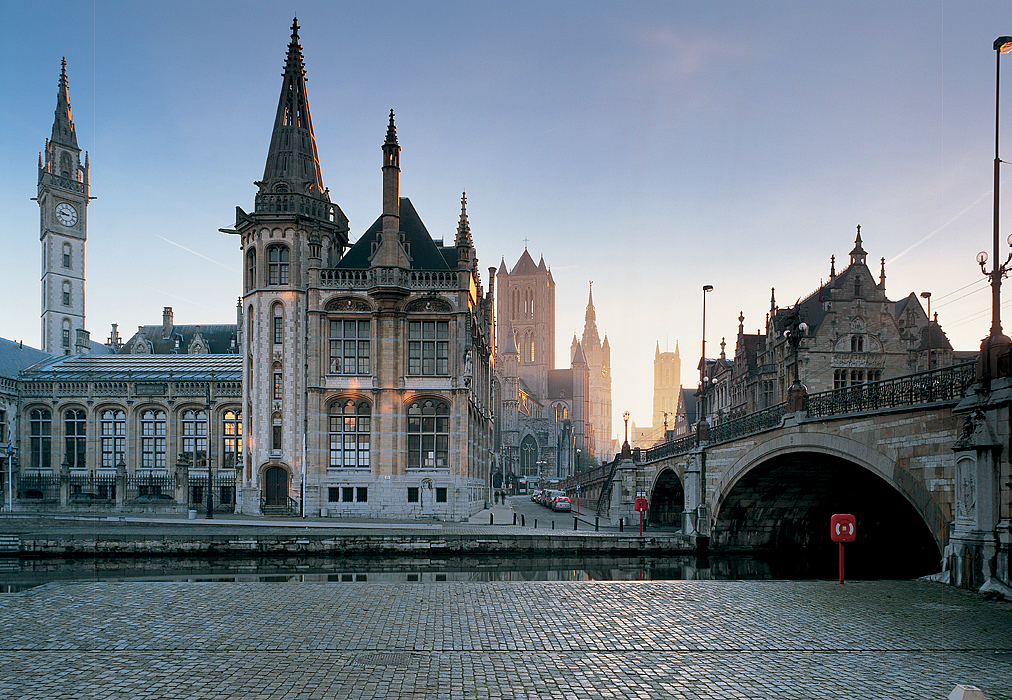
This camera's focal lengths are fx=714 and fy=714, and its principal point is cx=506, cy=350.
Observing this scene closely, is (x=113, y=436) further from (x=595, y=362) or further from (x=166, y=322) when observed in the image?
(x=595, y=362)

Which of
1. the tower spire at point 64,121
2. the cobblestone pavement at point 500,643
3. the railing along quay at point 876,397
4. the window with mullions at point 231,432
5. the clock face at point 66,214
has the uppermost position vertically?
the tower spire at point 64,121

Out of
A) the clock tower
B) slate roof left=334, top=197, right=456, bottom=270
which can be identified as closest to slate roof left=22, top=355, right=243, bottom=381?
slate roof left=334, top=197, right=456, bottom=270

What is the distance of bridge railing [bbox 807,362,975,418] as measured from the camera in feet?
56.3

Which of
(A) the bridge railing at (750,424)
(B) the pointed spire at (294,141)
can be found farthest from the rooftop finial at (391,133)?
(A) the bridge railing at (750,424)

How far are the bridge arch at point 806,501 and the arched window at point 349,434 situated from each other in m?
19.4

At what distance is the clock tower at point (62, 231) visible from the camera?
255ft

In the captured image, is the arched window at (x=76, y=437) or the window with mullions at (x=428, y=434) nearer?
the window with mullions at (x=428, y=434)

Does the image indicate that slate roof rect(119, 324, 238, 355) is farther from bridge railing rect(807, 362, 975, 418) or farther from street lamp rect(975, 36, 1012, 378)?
street lamp rect(975, 36, 1012, 378)

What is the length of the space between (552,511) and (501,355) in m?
82.2

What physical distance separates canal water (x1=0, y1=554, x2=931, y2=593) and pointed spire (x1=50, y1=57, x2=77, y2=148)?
69.1 metres

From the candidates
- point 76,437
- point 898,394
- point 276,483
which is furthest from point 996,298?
point 76,437

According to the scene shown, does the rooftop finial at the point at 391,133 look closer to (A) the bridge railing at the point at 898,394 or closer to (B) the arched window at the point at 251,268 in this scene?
(B) the arched window at the point at 251,268

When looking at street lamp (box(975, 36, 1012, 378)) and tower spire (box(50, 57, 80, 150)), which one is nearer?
street lamp (box(975, 36, 1012, 378))

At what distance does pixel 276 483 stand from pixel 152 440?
1674 cm
